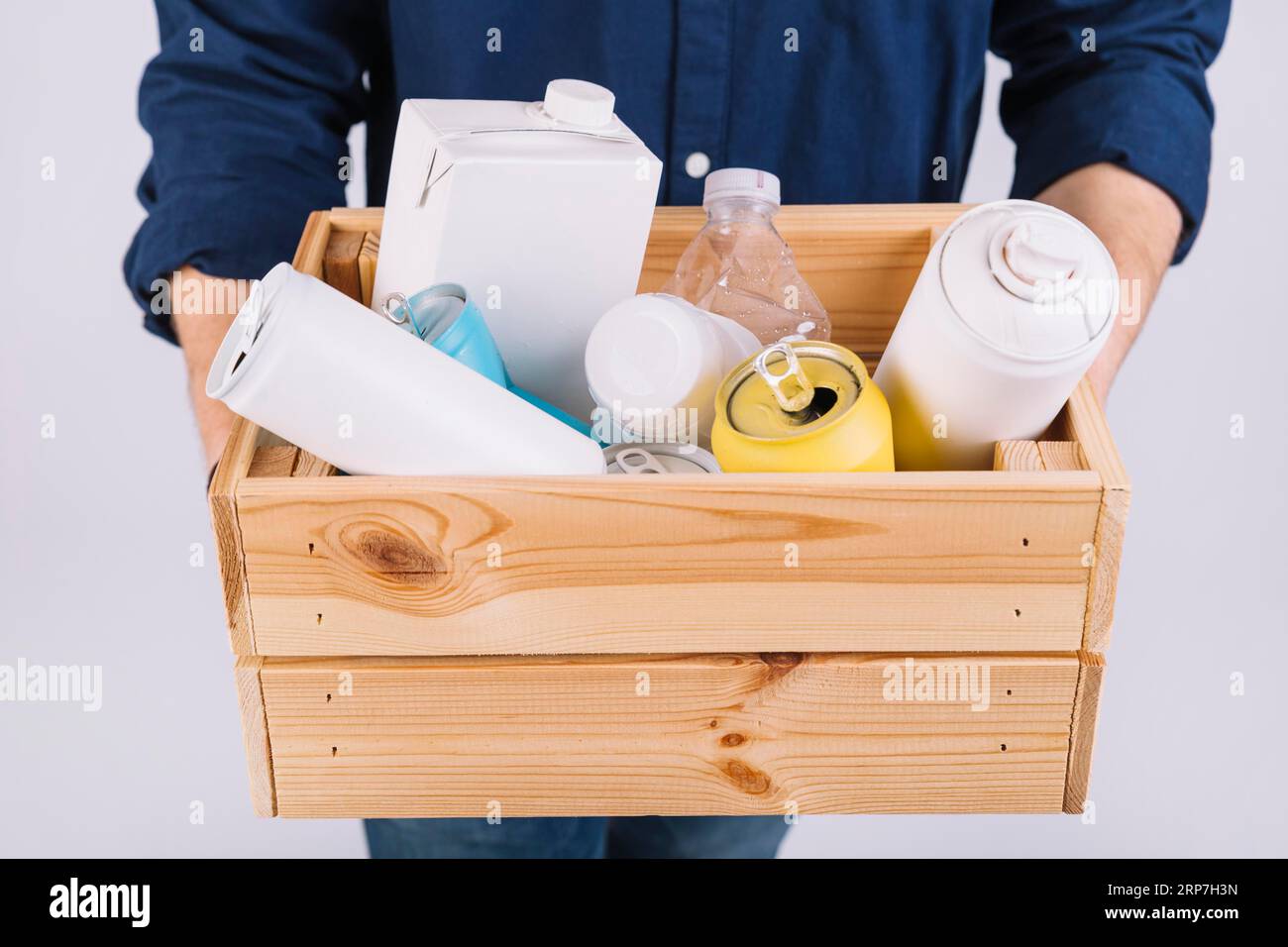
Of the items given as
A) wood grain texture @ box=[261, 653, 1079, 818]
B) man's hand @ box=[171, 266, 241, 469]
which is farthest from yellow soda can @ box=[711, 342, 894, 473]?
man's hand @ box=[171, 266, 241, 469]

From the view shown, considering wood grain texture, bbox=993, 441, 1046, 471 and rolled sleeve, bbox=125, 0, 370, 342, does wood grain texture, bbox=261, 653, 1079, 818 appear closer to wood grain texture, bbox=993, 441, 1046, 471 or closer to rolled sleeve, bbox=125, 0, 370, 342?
wood grain texture, bbox=993, 441, 1046, 471

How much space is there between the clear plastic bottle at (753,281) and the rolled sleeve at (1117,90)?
0.32 m

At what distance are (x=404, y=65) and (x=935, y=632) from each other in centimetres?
65

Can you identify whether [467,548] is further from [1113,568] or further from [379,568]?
[1113,568]

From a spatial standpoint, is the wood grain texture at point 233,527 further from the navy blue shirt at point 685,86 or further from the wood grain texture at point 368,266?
the navy blue shirt at point 685,86

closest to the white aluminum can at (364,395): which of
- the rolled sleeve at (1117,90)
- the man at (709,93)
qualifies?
the man at (709,93)

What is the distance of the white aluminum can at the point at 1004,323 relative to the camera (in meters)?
0.59

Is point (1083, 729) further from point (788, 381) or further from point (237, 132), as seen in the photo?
point (237, 132)

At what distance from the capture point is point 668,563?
61 centimetres

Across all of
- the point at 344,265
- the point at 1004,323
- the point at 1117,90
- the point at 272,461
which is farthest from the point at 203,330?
the point at 1117,90

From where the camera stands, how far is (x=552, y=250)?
71 centimetres

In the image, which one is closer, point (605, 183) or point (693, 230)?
point (605, 183)

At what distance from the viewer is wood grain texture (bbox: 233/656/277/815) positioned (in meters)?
0.65

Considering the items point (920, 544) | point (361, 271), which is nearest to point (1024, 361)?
point (920, 544)
